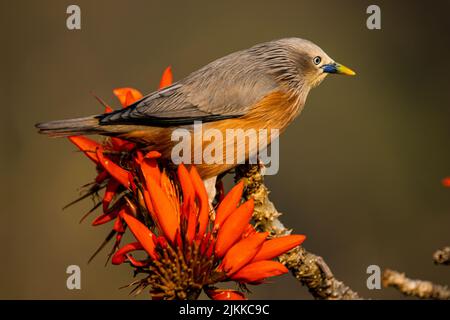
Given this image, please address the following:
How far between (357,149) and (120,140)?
3.54m

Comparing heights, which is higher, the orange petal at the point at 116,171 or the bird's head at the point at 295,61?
the bird's head at the point at 295,61

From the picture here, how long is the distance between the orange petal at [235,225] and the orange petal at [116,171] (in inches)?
21.8

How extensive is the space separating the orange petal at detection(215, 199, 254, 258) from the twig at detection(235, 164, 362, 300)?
1.43 feet

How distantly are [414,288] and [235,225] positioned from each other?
59 centimetres

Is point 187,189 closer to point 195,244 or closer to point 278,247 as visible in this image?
point 195,244

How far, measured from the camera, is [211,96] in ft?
10.1

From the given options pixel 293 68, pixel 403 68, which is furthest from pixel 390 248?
pixel 293 68

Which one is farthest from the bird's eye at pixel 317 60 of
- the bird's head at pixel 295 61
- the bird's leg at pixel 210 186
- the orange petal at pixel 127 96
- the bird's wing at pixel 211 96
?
the orange petal at pixel 127 96

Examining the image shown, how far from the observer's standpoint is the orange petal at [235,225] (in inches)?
78.4

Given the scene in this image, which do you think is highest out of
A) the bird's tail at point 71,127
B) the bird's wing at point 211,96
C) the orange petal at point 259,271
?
the bird's wing at point 211,96

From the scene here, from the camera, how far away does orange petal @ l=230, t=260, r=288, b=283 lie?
6.40ft

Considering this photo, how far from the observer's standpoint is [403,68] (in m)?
6.37

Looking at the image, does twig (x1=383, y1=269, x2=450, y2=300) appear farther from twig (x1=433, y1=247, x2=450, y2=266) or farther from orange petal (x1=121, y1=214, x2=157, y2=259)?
orange petal (x1=121, y1=214, x2=157, y2=259)

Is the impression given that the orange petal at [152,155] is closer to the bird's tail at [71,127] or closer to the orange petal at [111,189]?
the orange petal at [111,189]
